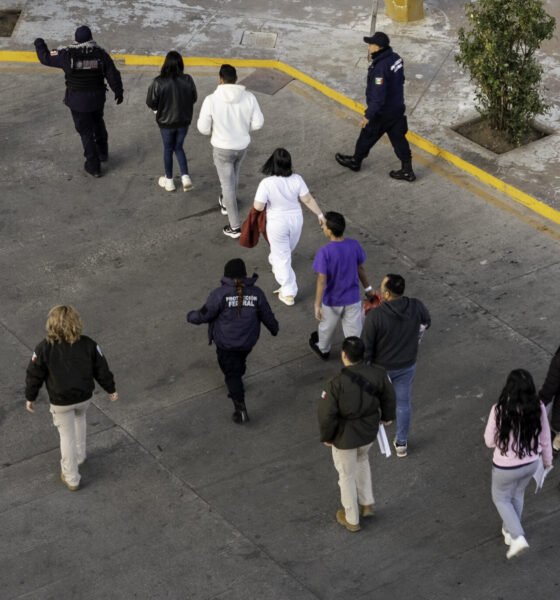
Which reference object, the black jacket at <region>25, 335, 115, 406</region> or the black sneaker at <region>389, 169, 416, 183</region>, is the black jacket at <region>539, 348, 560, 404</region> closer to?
the black jacket at <region>25, 335, 115, 406</region>

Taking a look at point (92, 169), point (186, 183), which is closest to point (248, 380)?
point (186, 183)

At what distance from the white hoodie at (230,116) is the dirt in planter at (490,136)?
3.32 metres

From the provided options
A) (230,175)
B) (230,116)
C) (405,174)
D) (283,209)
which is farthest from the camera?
(405,174)

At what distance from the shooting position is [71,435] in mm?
9242

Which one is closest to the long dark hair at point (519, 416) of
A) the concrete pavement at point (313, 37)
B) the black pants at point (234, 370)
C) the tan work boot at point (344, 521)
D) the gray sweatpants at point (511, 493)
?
the gray sweatpants at point (511, 493)

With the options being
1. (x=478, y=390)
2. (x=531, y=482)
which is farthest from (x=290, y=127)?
(x=531, y=482)

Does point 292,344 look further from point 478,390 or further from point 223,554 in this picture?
point 223,554

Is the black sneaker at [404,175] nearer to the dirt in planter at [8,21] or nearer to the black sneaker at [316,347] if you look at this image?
the black sneaker at [316,347]

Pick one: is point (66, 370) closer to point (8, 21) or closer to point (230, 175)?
point (230, 175)

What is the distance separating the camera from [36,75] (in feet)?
51.5

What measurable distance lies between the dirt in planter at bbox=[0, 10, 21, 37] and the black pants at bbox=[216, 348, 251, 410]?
328 inches

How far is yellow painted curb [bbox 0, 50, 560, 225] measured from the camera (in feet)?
43.7

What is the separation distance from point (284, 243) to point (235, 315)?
2.02m

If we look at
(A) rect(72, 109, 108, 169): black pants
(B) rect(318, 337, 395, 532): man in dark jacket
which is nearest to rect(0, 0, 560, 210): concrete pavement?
(A) rect(72, 109, 108, 169): black pants
